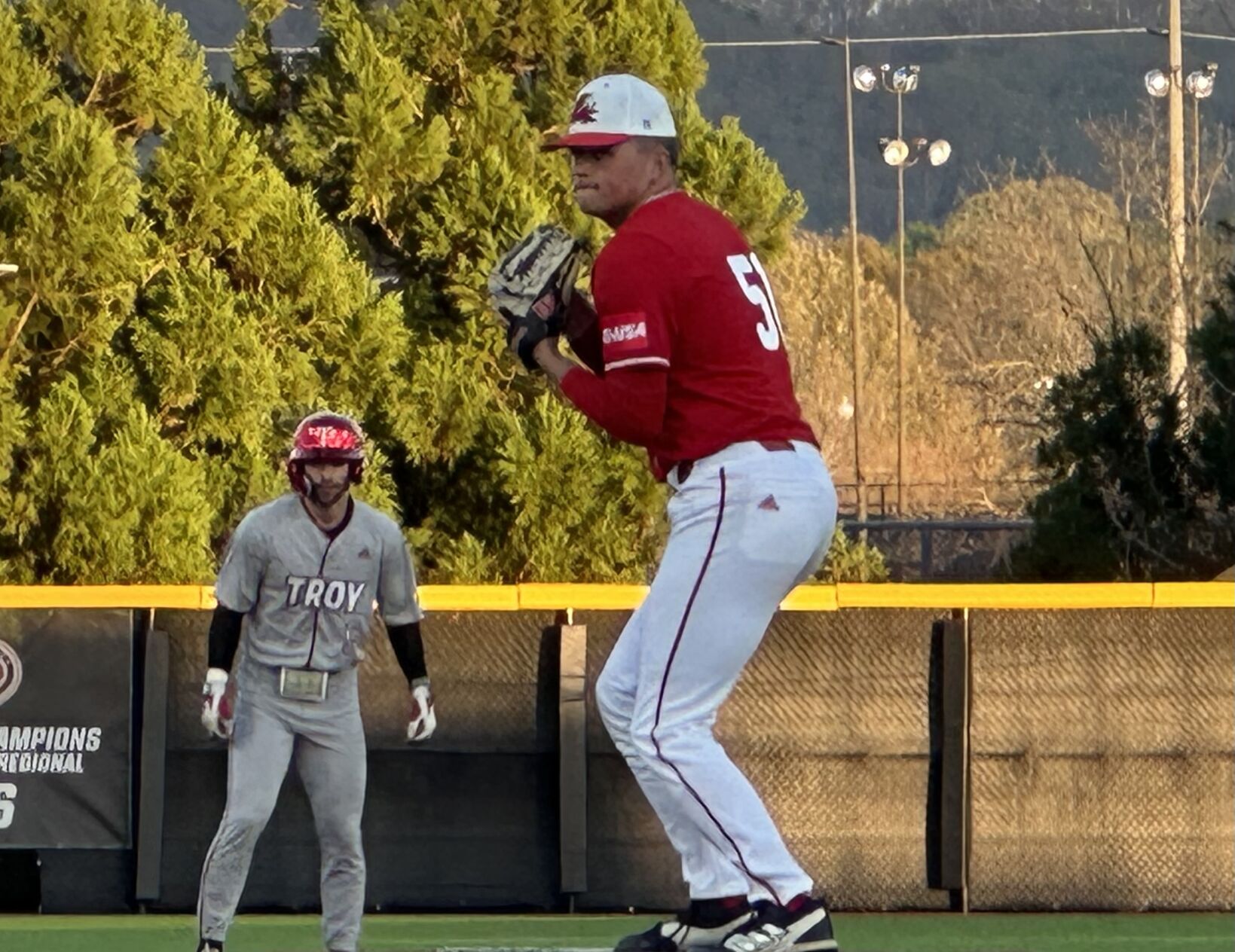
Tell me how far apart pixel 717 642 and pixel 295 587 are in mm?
2943

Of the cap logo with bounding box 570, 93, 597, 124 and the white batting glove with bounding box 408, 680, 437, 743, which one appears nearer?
the cap logo with bounding box 570, 93, 597, 124

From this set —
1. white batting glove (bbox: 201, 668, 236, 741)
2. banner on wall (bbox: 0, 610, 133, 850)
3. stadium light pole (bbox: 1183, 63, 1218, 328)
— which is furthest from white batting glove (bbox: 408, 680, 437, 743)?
stadium light pole (bbox: 1183, 63, 1218, 328)

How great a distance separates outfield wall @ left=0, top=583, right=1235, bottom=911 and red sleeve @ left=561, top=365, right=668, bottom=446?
5479 mm

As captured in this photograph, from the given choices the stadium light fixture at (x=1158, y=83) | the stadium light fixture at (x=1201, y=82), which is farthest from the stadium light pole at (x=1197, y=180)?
the stadium light fixture at (x=1158, y=83)

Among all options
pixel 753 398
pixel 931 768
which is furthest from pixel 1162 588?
pixel 753 398

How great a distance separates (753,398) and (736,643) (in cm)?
60

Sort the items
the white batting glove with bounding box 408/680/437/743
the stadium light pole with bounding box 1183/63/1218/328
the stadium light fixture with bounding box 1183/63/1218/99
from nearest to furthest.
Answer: the white batting glove with bounding box 408/680/437/743 → the stadium light pole with bounding box 1183/63/1218/328 → the stadium light fixture with bounding box 1183/63/1218/99

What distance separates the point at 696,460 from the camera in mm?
5602

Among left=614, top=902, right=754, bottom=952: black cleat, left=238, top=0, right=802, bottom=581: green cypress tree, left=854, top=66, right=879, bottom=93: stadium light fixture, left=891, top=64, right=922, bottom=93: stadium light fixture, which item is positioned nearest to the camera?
left=614, top=902, right=754, bottom=952: black cleat

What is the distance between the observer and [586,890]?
35.4 ft

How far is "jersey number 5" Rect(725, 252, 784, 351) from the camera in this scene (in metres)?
5.59

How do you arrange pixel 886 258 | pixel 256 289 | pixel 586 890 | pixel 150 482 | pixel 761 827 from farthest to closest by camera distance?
pixel 886 258 < pixel 256 289 < pixel 150 482 < pixel 586 890 < pixel 761 827

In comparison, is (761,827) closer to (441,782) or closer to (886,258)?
(441,782)

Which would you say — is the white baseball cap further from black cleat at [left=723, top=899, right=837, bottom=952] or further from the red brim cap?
black cleat at [left=723, top=899, right=837, bottom=952]
